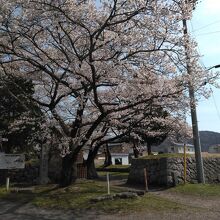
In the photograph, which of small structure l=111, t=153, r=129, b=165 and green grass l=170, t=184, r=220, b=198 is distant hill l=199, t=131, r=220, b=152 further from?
green grass l=170, t=184, r=220, b=198

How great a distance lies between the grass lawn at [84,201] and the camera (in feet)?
39.8

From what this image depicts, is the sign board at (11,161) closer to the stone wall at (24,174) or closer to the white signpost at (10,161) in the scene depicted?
the white signpost at (10,161)

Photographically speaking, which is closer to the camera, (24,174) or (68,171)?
(68,171)

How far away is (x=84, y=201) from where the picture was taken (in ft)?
43.7

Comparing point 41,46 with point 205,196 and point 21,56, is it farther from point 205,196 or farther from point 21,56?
point 205,196

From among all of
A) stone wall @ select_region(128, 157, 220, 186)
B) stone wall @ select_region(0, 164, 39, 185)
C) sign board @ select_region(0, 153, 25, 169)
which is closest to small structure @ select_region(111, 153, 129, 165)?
stone wall @ select_region(0, 164, 39, 185)

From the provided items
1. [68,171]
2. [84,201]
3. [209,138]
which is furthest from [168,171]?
[209,138]

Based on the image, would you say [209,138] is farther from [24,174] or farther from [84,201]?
[84,201]

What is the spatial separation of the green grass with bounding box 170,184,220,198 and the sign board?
23.5 feet

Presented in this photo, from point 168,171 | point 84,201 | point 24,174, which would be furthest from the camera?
point 24,174

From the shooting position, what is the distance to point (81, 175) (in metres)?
24.5

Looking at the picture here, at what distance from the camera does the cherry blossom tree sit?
1286cm

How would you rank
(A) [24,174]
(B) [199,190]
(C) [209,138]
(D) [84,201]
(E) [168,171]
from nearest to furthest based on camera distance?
(D) [84,201]
(B) [199,190]
(E) [168,171]
(A) [24,174]
(C) [209,138]

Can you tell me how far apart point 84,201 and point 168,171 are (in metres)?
6.19
